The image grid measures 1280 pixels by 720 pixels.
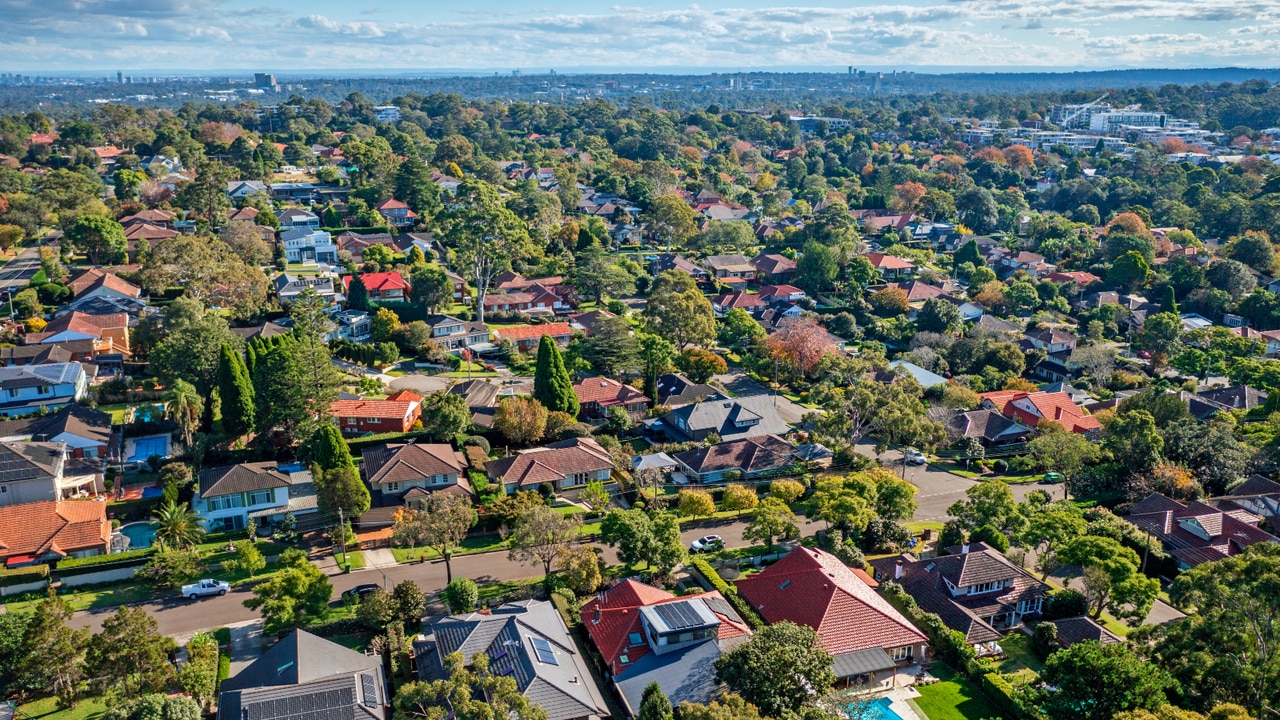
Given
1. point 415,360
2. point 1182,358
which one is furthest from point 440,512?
point 1182,358

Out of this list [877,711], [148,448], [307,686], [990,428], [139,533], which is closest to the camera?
[307,686]

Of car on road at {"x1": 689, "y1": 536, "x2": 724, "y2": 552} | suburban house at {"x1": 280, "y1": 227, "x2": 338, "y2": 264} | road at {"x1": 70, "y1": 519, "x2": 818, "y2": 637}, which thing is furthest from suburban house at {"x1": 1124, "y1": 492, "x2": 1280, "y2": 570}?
suburban house at {"x1": 280, "y1": 227, "x2": 338, "y2": 264}

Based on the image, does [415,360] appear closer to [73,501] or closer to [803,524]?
[73,501]

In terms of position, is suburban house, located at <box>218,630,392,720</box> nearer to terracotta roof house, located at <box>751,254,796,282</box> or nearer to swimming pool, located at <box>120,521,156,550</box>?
swimming pool, located at <box>120,521,156,550</box>

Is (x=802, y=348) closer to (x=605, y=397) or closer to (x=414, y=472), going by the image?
(x=605, y=397)

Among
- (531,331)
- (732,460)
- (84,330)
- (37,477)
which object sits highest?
(84,330)

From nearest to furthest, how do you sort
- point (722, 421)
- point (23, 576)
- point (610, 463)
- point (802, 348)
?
1. point (23, 576)
2. point (610, 463)
3. point (722, 421)
4. point (802, 348)

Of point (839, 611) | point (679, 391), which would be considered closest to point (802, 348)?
point (679, 391)
